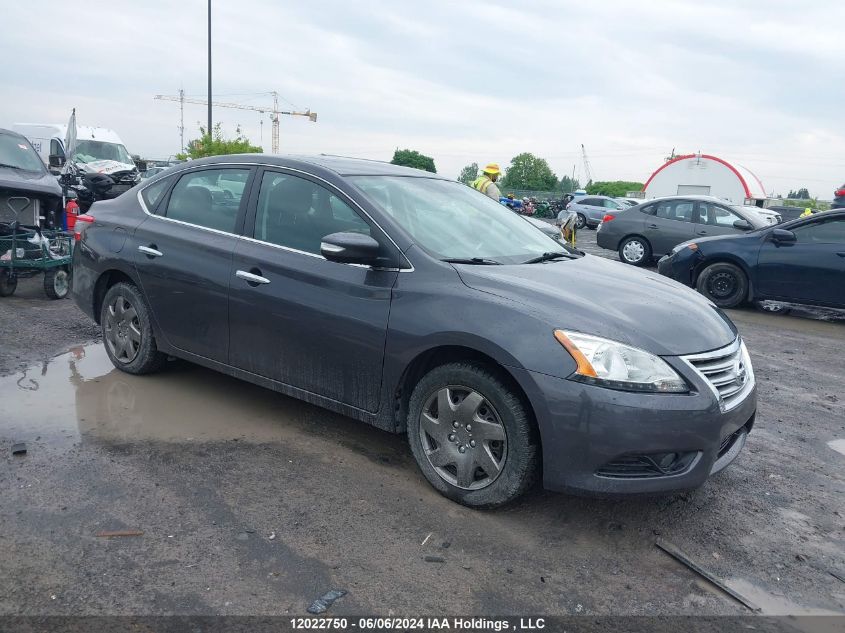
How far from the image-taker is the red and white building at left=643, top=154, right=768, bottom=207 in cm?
4984

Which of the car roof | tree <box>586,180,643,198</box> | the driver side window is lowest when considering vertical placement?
tree <box>586,180,643,198</box>

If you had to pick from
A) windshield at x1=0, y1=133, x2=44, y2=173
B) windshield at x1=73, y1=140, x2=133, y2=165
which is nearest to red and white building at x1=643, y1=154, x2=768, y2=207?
windshield at x1=73, y1=140, x2=133, y2=165

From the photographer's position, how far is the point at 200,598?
109 inches

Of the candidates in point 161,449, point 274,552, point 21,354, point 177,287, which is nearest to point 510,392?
→ point 274,552

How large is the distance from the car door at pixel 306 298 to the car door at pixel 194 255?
0.47 feet

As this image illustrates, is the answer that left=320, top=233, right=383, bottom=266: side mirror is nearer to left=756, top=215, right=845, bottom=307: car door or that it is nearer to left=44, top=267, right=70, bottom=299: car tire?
left=44, top=267, right=70, bottom=299: car tire

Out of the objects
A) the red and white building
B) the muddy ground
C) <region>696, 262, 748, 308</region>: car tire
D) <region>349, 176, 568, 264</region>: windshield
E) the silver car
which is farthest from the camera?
the red and white building

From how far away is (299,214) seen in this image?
14.3ft

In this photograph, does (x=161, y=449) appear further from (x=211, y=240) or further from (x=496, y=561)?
(x=496, y=561)

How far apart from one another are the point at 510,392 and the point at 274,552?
1.27 metres

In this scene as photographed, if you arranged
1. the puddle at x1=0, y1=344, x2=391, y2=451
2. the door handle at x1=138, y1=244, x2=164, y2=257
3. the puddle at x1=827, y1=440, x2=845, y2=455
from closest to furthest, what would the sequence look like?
the puddle at x1=0, y1=344, x2=391, y2=451, the puddle at x1=827, y1=440, x2=845, y2=455, the door handle at x1=138, y1=244, x2=164, y2=257

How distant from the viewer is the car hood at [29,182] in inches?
353

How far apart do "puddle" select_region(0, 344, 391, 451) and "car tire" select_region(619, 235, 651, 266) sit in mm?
11709

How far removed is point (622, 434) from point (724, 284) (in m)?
7.78
